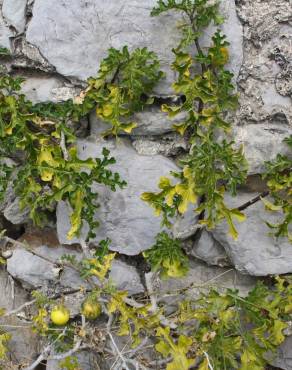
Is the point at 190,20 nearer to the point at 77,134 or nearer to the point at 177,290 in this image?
the point at 77,134

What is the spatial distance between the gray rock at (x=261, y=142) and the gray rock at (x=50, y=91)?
60 centimetres

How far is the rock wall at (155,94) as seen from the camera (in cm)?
186

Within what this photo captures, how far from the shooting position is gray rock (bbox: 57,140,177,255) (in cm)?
191

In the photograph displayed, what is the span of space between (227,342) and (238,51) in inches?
37.2

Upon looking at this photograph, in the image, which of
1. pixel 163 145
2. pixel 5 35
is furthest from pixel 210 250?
pixel 5 35

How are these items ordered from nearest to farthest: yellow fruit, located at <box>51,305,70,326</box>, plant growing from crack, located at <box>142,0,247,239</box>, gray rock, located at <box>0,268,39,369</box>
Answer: plant growing from crack, located at <box>142,0,247,239</box>
yellow fruit, located at <box>51,305,70,326</box>
gray rock, located at <box>0,268,39,369</box>

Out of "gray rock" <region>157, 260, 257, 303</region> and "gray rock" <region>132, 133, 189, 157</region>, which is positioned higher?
"gray rock" <region>132, 133, 189, 157</region>

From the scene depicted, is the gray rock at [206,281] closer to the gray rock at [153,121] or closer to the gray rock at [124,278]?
the gray rock at [124,278]

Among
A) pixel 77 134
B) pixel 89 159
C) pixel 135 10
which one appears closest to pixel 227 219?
pixel 89 159

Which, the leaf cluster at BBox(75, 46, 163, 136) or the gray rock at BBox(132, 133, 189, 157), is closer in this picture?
the leaf cluster at BBox(75, 46, 163, 136)

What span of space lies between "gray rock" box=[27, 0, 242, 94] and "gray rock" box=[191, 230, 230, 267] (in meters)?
0.52

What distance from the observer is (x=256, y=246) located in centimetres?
189

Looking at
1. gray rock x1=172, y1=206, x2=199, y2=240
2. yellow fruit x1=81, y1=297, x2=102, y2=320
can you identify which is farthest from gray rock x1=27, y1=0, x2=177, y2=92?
yellow fruit x1=81, y1=297, x2=102, y2=320

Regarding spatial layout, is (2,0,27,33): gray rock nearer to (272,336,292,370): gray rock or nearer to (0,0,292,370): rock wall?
(0,0,292,370): rock wall
